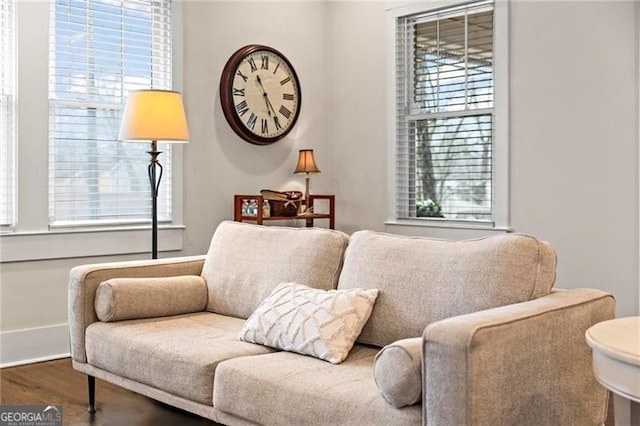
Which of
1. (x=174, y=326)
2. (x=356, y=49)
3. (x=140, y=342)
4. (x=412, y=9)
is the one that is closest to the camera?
(x=140, y=342)

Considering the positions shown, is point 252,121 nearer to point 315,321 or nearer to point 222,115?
point 222,115

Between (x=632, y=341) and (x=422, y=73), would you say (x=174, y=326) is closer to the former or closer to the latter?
(x=632, y=341)

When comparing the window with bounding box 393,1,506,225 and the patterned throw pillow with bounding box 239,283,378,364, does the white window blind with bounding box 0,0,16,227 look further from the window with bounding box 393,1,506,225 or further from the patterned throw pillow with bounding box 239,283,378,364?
the window with bounding box 393,1,506,225

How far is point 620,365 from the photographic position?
1.70 meters

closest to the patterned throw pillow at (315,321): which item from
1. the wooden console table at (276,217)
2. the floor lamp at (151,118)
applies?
the floor lamp at (151,118)

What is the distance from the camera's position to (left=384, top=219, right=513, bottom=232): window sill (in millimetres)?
4707

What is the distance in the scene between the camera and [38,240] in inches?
165

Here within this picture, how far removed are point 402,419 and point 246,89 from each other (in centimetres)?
350

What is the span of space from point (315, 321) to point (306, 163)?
2.69 metres

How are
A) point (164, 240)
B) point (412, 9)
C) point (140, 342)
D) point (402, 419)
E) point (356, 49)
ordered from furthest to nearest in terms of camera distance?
point (356, 49) < point (412, 9) < point (164, 240) < point (140, 342) < point (402, 419)

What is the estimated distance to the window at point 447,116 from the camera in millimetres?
4773

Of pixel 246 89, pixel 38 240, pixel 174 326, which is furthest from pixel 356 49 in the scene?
pixel 174 326

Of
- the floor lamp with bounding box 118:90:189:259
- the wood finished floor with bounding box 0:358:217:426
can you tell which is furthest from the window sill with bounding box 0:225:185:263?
the floor lamp with bounding box 118:90:189:259

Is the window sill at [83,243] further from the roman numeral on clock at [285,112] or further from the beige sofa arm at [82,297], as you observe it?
the roman numeral on clock at [285,112]
